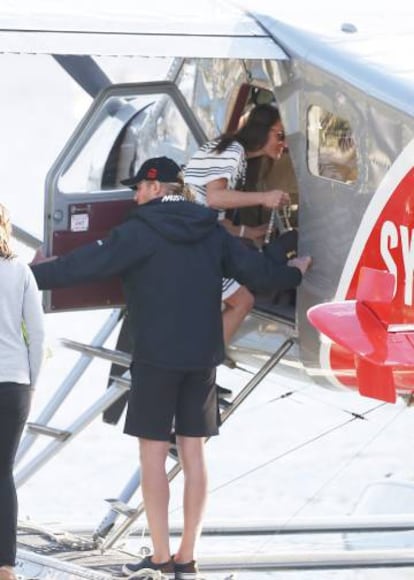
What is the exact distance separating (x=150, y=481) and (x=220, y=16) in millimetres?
2345

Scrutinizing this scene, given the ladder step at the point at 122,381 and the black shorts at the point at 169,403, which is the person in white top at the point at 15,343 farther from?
the ladder step at the point at 122,381

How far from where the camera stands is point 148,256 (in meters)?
8.69

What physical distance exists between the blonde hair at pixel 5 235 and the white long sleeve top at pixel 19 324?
27mm

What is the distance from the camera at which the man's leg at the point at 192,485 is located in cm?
892

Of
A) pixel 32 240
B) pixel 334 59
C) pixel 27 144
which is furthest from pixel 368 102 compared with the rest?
pixel 27 144

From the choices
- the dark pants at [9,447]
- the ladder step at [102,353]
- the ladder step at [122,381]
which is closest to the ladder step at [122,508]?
the ladder step at [122,381]

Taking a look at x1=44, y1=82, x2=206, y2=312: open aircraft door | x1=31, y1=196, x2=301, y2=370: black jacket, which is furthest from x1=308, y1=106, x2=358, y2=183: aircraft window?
x1=44, y1=82, x2=206, y2=312: open aircraft door

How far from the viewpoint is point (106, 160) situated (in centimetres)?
1053

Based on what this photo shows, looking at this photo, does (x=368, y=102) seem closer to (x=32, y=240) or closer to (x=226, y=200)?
(x=226, y=200)

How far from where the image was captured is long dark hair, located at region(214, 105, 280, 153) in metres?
9.45

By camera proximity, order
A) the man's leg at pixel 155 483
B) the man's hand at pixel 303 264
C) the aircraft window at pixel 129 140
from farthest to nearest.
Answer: the aircraft window at pixel 129 140, the man's hand at pixel 303 264, the man's leg at pixel 155 483

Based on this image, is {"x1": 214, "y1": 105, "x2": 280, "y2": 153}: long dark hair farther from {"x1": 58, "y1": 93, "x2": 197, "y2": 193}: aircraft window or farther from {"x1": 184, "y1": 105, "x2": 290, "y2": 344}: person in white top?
{"x1": 58, "y1": 93, "x2": 197, "y2": 193}: aircraft window

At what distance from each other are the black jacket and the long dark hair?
2.62 feet

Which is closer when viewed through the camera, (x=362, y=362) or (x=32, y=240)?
(x=362, y=362)
